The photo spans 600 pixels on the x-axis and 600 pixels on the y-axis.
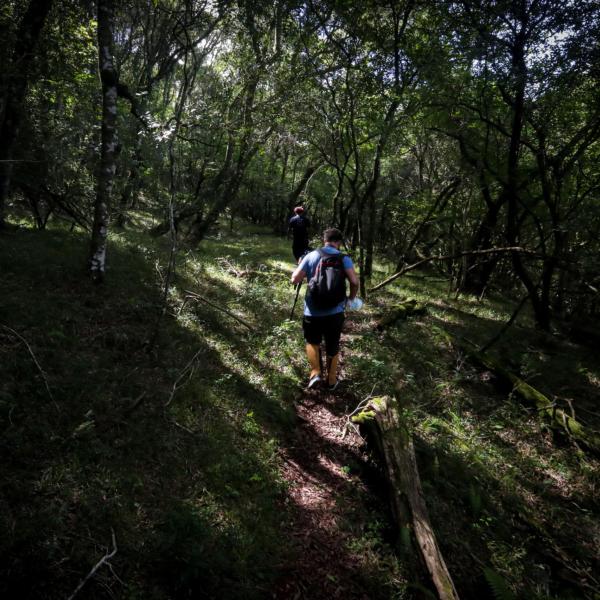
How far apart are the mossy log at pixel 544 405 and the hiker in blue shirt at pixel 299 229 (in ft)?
23.2

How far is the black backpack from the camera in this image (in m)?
5.84

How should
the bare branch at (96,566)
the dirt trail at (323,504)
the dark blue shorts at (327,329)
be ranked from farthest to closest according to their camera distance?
1. the dark blue shorts at (327,329)
2. the dirt trail at (323,504)
3. the bare branch at (96,566)

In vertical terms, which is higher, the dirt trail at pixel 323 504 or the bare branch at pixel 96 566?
the bare branch at pixel 96 566

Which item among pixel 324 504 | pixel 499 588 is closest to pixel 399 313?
pixel 324 504

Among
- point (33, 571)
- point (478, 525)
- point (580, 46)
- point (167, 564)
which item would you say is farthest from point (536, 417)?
point (580, 46)

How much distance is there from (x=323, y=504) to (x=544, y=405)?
17.8ft

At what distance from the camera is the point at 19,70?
7.44 metres

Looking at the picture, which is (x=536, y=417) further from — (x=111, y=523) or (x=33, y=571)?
(x=33, y=571)

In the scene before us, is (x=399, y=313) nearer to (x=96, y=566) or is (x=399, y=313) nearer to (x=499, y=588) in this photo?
(x=499, y=588)

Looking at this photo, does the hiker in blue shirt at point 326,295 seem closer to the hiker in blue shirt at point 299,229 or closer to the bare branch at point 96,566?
the bare branch at point 96,566

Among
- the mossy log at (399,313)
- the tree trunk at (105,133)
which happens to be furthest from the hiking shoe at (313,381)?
the tree trunk at (105,133)

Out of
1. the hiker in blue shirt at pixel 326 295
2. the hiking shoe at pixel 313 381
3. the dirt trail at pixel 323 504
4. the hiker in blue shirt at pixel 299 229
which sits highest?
the hiker in blue shirt at pixel 299 229

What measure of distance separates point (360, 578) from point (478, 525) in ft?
6.08

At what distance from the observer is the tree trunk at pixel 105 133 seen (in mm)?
6734
